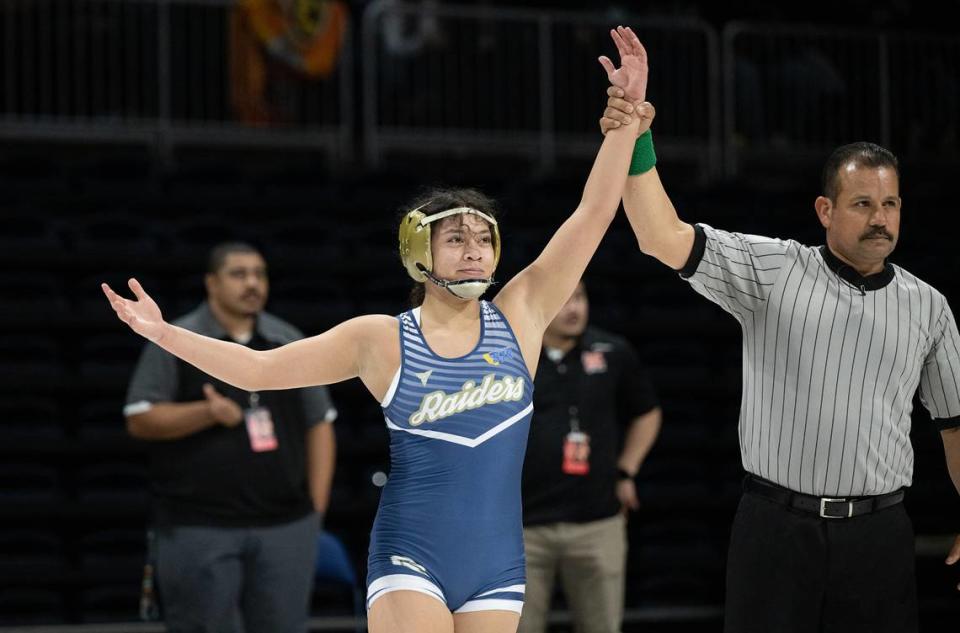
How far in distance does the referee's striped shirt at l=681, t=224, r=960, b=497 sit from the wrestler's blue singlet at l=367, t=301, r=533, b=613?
2.61 ft

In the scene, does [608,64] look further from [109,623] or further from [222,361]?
[109,623]

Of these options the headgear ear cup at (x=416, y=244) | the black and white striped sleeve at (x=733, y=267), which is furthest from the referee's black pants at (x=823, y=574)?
the headgear ear cup at (x=416, y=244)

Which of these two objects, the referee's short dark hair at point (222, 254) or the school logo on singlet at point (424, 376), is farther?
the referee's short dark hair at point (222, 254)

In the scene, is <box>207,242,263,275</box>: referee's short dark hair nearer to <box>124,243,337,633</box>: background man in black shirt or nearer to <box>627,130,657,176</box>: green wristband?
<box>124,243,337,633</box>: background man in black shirt

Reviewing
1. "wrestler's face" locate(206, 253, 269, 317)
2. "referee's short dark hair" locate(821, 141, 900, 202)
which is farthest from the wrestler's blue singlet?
"wrestler's face" locate(206, 253, 269, 317)

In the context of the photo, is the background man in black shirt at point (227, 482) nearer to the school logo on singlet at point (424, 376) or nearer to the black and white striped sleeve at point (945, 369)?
the school logo on singlet at point (424, 376)

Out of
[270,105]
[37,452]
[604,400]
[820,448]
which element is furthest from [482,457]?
[270,105]

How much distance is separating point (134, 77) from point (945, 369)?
7.85 metres

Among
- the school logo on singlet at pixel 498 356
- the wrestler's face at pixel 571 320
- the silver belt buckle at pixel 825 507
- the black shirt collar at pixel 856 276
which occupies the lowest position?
the silver belt buckle at pixel 825 507

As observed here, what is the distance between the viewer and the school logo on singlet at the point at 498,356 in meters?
3.67

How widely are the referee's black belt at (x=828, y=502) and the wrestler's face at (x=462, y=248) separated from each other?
105 cm

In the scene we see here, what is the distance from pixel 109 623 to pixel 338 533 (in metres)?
1.45

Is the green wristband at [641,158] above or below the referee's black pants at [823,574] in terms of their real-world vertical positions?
above

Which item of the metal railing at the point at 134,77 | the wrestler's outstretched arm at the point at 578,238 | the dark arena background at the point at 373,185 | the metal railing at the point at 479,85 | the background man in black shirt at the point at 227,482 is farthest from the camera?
the metal railing at the point at 479,85
